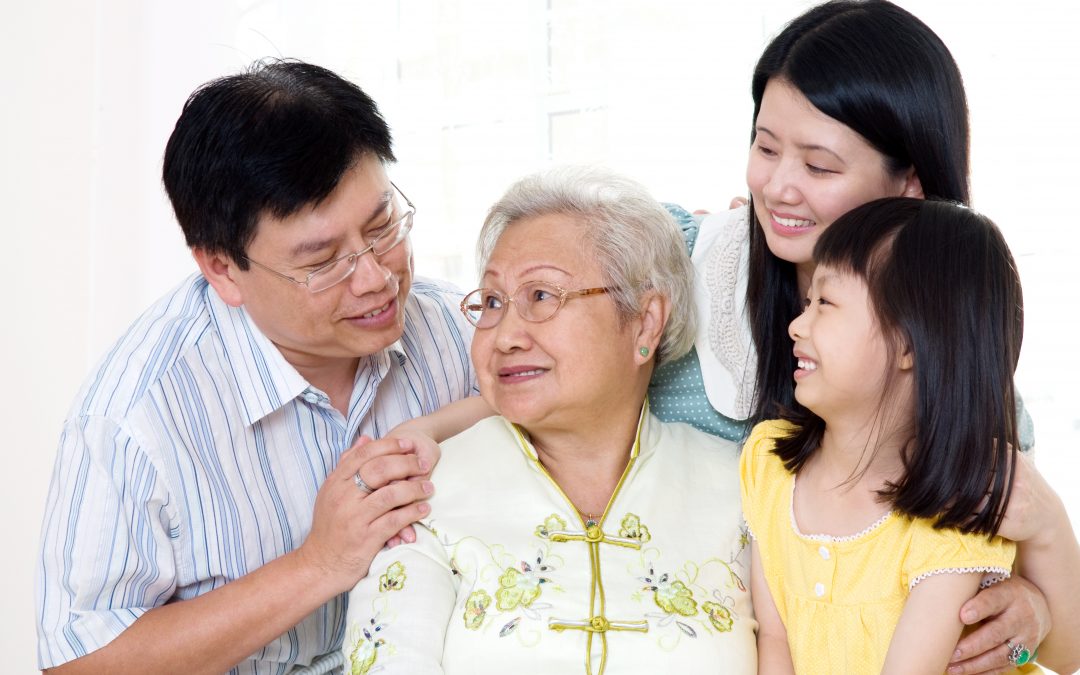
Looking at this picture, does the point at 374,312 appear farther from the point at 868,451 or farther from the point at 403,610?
the point at 868,451

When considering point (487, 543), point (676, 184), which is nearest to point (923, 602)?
point (487, 543)

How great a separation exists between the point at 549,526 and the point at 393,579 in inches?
11.2

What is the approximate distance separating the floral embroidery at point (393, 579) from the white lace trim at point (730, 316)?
0.75 meters

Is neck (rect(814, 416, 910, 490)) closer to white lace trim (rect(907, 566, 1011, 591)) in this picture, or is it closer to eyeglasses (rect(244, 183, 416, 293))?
white lace trim (rect(907, 566, 1011, 591))

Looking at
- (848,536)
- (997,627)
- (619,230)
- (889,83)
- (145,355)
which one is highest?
(889,83)

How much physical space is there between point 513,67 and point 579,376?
2.16 metres

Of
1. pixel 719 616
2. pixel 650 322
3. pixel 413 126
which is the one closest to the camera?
pixel 719 616

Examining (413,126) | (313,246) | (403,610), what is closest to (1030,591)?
(403,610)

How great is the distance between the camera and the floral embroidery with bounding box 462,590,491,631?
1849mm

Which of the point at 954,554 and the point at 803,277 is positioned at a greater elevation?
the point at 803,277

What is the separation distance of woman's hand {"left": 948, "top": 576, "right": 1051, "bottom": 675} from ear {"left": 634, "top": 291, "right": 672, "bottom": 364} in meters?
0.71

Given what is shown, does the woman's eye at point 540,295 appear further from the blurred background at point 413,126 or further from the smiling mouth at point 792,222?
the blurred background at point 413,126

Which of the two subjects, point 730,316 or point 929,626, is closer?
point 929,626

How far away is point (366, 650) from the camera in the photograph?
5.94 feet
